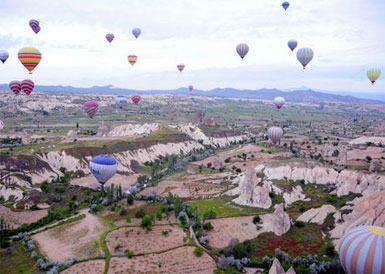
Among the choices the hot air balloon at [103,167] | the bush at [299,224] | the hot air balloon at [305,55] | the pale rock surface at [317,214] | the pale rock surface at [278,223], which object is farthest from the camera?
the hot air balloon at [305,55]

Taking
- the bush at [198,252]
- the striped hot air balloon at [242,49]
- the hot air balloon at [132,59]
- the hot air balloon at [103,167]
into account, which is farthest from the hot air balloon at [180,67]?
the bush at [198,252]

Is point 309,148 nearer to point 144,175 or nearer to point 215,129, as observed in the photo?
point 215,129

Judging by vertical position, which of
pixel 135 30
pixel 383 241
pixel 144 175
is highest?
pixel 135 30

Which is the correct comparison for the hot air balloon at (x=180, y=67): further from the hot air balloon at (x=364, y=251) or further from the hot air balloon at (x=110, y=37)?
the hot air balloon at (x=364, y=251)

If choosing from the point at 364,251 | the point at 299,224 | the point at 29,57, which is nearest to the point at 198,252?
the point at 299,224

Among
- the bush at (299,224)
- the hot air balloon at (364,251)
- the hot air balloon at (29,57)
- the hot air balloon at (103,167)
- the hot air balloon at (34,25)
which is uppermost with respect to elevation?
the hot air balloon at (34,25)

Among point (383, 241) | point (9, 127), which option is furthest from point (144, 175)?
point (9, 127)

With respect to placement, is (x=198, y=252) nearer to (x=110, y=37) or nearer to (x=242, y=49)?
(x=242, y=49)
